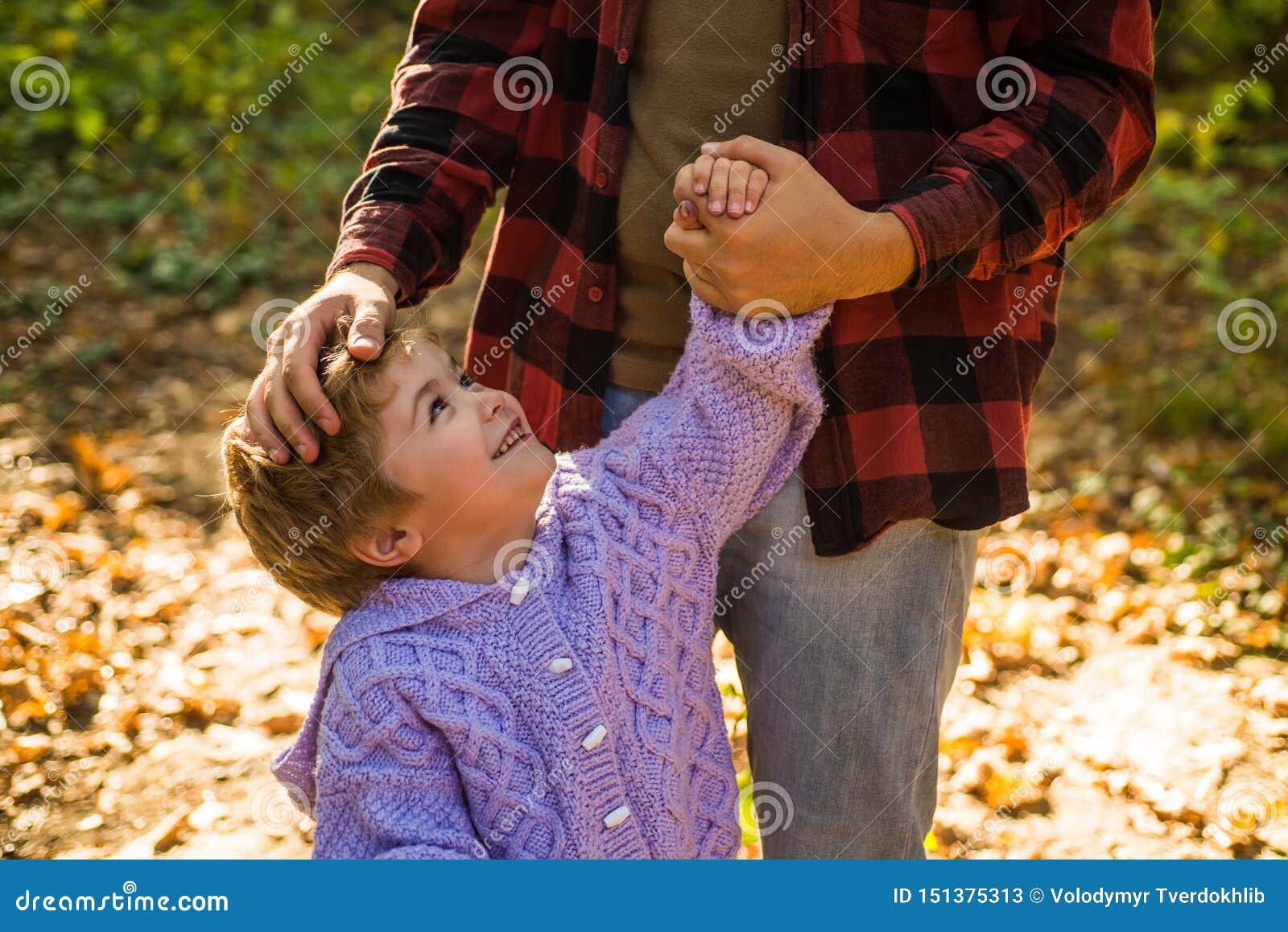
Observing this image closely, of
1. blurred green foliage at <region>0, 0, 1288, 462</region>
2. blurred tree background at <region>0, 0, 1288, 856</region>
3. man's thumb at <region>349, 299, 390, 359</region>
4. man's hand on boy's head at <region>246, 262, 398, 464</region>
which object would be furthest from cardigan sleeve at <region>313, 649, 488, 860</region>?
blurred green foliage at <region>0, 0, 1288, 462</region>

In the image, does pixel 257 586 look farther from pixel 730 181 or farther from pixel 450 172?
pixel 730 181

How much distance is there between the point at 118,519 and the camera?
4.35 m

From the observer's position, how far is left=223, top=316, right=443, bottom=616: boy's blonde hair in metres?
1.71

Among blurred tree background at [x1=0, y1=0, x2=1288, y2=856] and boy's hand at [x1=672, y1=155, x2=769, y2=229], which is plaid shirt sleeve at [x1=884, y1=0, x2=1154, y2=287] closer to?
boy's hand at [x1=672, y1=155, x2=769, y2=229]

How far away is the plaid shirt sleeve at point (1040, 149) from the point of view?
1.55m

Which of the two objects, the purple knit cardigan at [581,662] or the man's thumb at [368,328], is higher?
the man's thumb at [368,328]

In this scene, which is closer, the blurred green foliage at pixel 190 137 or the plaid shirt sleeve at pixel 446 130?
the plaid shirt sleeve at pixel 446 130

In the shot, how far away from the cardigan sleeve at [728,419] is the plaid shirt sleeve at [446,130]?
50cm

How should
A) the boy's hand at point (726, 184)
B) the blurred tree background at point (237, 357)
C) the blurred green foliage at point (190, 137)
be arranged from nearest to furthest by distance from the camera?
1. the boy's hand at point (726, 184)
2. the blurred tree background at point (237, 357)
3. the blurred green foliage at point (190, 137)

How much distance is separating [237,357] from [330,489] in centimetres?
412

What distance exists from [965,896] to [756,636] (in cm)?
57

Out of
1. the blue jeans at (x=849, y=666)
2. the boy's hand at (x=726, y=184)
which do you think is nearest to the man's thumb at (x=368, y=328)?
the boy's hand at (x=726, y=184)

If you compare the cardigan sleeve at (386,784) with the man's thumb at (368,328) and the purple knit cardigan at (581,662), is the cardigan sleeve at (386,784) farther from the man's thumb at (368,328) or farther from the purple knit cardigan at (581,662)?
the man's thumb at (368,328)

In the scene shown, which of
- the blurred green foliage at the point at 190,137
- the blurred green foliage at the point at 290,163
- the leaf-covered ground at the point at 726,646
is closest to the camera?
the leaf-covered ground at the point at 726,646
